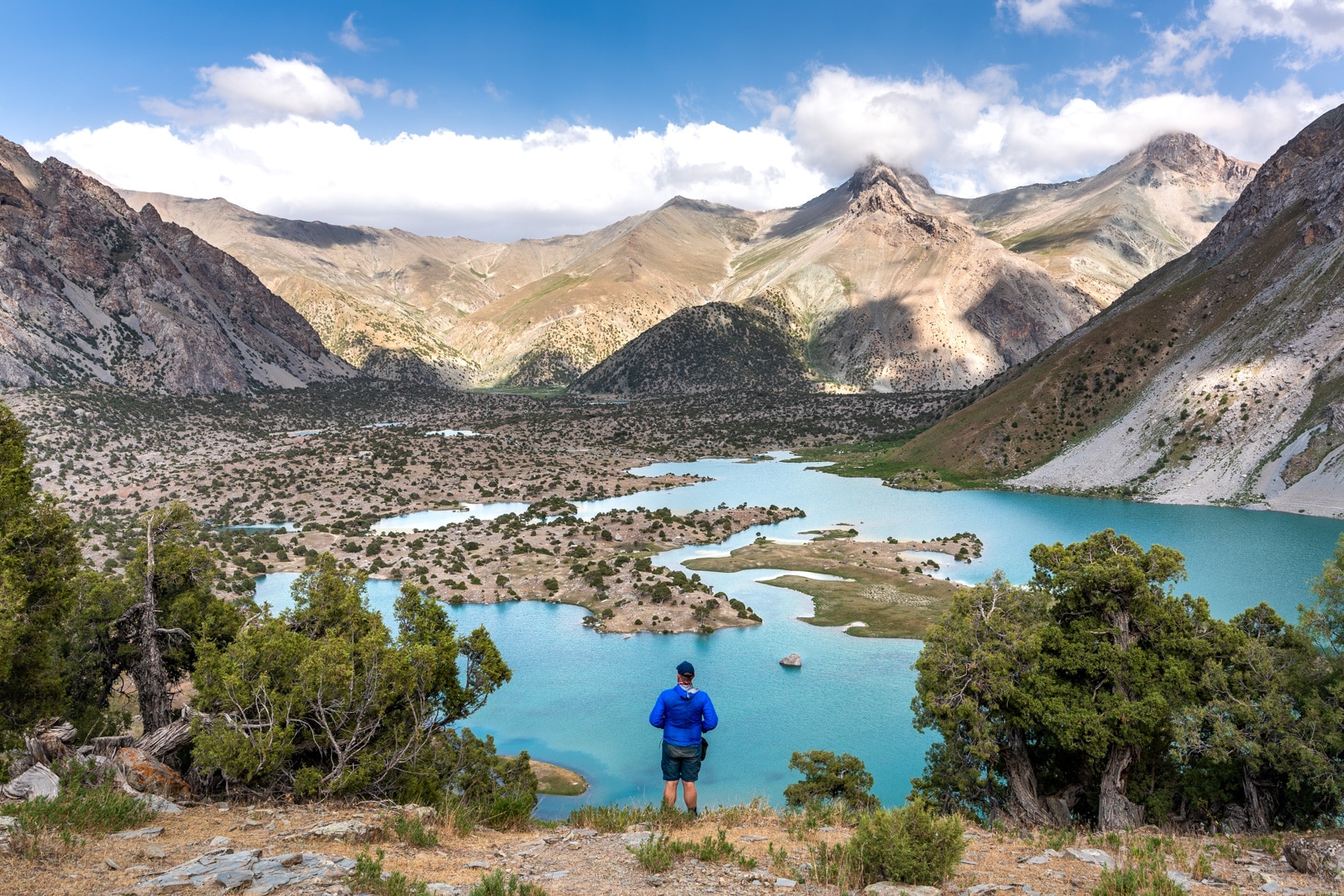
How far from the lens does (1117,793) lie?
21.8m

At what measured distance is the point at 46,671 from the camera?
21391 mm

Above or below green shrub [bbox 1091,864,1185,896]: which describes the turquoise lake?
below

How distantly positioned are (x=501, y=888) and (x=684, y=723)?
5354 mm

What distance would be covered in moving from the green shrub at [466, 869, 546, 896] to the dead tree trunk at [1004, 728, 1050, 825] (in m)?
16.0

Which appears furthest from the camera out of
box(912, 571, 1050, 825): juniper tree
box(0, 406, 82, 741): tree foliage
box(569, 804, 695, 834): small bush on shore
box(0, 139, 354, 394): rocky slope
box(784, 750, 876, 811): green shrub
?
box(0, 139, 354, 394): rocky slope

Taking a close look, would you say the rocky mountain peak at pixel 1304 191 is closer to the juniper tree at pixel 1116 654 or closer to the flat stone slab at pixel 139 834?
the juniper tree at pixel 1116 654

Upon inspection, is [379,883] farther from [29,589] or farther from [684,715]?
[29,589]

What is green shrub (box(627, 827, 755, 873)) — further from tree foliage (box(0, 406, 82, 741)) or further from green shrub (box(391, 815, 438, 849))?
tree foliage (box(0, 406, 82, 741))

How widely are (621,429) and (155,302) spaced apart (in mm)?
109630

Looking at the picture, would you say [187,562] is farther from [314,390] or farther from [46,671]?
[314,390]

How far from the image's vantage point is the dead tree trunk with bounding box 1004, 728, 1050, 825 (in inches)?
870

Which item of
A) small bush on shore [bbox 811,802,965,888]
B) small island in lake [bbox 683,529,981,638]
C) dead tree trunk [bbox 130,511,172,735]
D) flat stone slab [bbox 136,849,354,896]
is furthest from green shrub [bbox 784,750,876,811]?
small island in lake [bbox 683,529,981,638]

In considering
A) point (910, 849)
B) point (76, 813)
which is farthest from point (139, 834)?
point (910, 849)

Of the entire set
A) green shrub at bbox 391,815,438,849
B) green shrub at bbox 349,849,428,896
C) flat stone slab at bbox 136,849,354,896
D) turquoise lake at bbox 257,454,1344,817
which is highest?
green shrub at bbox 349,849,428,896
